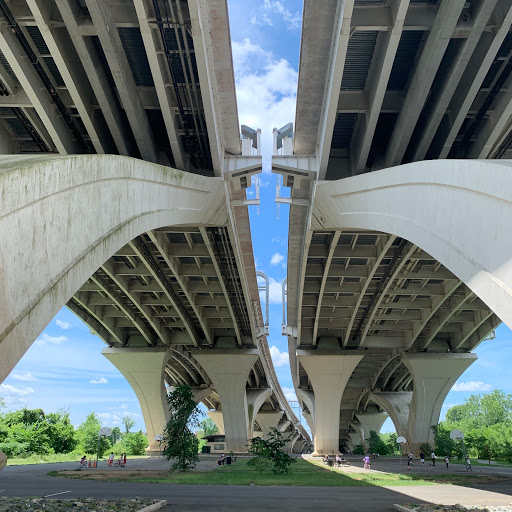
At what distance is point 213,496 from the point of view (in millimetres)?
17547

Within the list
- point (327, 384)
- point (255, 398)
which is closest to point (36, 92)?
point (327, 384)

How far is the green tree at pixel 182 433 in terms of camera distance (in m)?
29.3

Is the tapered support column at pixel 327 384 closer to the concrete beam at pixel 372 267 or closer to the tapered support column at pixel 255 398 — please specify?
the concrete beam at pixel 372 267

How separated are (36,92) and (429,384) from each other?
4205cm

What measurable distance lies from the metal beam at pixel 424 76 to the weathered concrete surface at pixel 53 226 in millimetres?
9102

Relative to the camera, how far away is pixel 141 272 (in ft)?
111

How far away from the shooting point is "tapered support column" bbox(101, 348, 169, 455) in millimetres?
46344

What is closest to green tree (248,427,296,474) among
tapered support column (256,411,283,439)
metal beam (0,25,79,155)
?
metal beam (0,25,79,155)

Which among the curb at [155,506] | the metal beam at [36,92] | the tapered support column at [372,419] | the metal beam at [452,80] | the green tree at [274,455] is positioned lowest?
the curb at [155,506]

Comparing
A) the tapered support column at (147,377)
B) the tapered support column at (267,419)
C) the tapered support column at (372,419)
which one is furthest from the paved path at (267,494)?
the tapered support column at (267,419)

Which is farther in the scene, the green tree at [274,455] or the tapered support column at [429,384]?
the tapered support column at [429,384]

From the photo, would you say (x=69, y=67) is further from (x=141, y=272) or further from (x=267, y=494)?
(x=141, y=272)

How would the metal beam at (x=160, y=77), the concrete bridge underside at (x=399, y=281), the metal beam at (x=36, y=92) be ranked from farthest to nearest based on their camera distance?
the metal beam at (x=36, y=92) → the metal beam at (x=160, y=77) → the concrete bridge underside at (x=399, y=281)

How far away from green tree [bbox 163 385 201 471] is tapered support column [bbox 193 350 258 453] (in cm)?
1440
